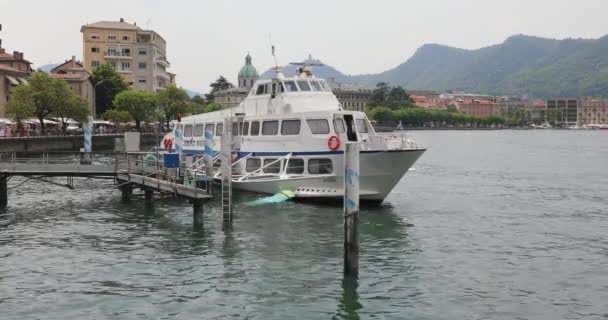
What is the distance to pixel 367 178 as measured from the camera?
31.5 meters

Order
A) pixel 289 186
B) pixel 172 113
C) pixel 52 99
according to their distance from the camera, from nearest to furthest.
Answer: pixel 289 186
pixel 52 99
pixel 172 113

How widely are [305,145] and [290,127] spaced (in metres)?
1.54

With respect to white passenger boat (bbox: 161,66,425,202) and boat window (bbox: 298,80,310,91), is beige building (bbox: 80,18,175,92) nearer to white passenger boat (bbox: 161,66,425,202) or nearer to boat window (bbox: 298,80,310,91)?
white passenger boat (bbox: 161,66,425,202)

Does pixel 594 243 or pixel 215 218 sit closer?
pixel 594 243

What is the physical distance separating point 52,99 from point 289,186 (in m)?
51.7

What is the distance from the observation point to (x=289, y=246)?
24.1 meters

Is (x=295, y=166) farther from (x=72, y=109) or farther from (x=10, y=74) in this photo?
(x=10, y=74)

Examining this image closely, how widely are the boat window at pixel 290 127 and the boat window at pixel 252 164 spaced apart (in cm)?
266

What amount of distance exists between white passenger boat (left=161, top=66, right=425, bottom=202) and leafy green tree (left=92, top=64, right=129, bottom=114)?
8228cm

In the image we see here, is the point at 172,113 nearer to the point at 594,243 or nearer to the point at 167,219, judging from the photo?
the point at 167,219

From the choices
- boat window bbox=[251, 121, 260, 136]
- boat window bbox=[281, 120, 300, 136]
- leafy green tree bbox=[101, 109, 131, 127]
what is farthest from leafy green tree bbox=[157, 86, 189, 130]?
boat window bbox=[281, 120, 300, 136]

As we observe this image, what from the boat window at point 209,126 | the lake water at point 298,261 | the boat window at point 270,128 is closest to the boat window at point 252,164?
the boat window at point 270,128

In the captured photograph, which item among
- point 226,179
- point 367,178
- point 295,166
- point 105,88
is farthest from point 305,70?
point 105,88

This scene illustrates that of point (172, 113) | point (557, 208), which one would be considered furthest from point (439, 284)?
point (172, 113)
